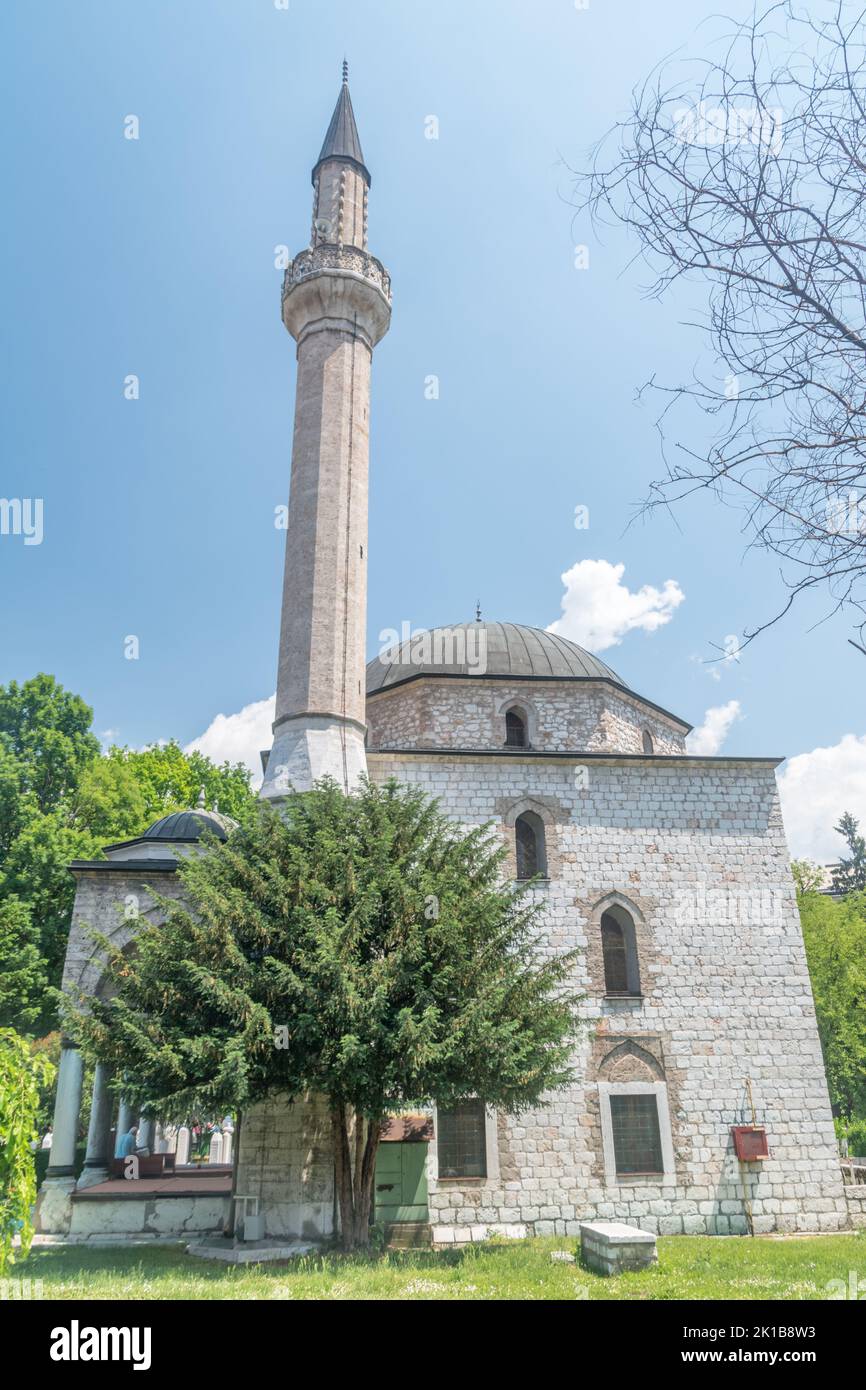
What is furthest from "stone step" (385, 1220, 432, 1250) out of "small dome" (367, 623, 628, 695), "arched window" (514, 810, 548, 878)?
"small dome" (367, 623, 628, 695)

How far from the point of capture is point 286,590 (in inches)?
623

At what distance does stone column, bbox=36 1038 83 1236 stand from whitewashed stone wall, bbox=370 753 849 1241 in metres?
5.60

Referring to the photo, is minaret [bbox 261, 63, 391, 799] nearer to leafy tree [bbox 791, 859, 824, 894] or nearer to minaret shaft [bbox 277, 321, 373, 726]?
minaret shaft [bbox 277, 321, 373, 726]

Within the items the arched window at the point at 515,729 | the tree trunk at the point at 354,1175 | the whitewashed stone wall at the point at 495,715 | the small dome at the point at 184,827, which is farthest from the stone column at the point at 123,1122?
the arched window at the point at 515,729

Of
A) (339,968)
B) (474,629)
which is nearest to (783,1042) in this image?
(339,968)

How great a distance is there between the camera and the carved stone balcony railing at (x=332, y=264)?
17.5 meters

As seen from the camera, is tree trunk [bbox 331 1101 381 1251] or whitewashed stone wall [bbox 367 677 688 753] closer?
tree trunk [bbox 331 1101 381 1251]

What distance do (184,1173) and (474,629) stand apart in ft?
43.7

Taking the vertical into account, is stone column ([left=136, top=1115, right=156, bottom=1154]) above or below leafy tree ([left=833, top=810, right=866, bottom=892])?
below

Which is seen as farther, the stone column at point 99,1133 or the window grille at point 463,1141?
the stone column at point 99,1133

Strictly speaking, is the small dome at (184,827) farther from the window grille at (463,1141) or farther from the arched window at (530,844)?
the window grille at (463,1141)

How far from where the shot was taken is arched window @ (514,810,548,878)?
1474 cm

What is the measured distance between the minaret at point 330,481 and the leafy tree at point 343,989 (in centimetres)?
263
